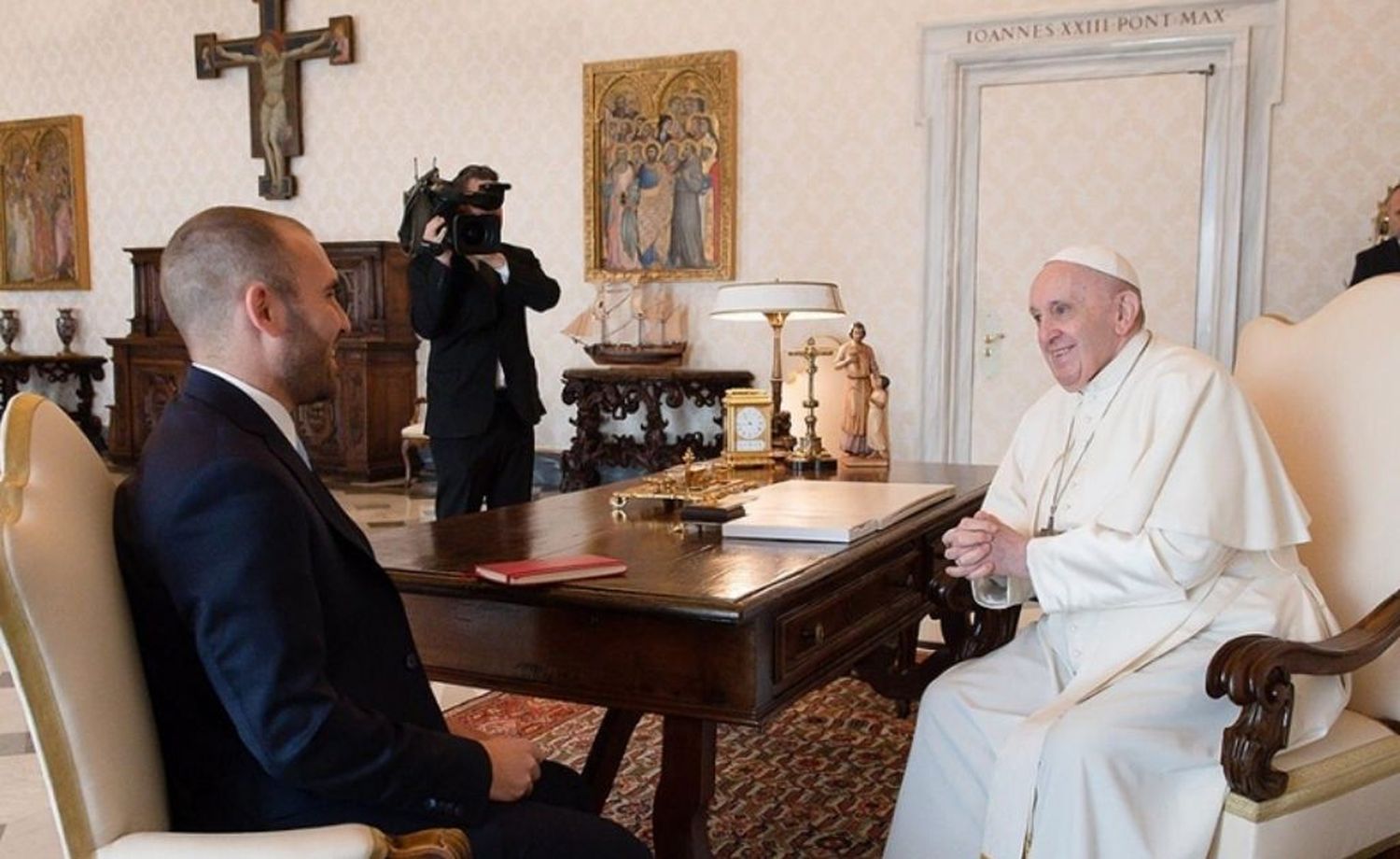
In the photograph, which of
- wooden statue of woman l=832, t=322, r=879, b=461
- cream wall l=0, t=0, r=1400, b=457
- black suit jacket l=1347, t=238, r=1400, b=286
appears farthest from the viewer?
cream wall l=0, t=0, r=1400, b=457

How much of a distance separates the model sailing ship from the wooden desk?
566 centimetres

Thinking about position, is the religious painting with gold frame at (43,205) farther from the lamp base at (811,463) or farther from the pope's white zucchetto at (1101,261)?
the pope's white zucchetto at (1101,261)

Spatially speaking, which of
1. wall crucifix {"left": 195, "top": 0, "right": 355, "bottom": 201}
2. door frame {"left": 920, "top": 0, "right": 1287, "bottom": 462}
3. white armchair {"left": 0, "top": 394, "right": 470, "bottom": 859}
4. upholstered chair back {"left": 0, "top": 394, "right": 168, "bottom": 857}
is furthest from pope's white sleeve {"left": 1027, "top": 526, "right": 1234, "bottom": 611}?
wall crucifix {"left": 195, "top": 0, "right": 355, "bottom": 201}

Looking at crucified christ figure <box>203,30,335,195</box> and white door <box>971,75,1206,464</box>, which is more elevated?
crucified christ figure <box>203,30,335,195</box>

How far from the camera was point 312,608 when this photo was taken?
4.96ft

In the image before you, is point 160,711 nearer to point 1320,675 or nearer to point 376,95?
point 1320,675

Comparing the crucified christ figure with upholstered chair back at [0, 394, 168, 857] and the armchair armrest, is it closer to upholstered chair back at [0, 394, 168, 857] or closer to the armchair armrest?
upholstered chair back at [0, 394, 168, 857]

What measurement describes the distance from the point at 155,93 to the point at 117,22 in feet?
2.39

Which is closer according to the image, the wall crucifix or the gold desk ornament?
the gold desk ornament

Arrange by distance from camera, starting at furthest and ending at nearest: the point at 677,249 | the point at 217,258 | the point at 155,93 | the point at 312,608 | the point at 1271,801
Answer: the point at 155,93
the point at 677,249
the point at 1271,801
the point at 217,258
the point at 312,608

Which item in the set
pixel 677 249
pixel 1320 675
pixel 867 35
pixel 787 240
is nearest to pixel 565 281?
pixel 677 249

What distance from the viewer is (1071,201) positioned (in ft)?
23.8

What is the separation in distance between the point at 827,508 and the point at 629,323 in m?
5.92

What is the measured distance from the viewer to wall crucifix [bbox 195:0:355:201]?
937 centimetres
